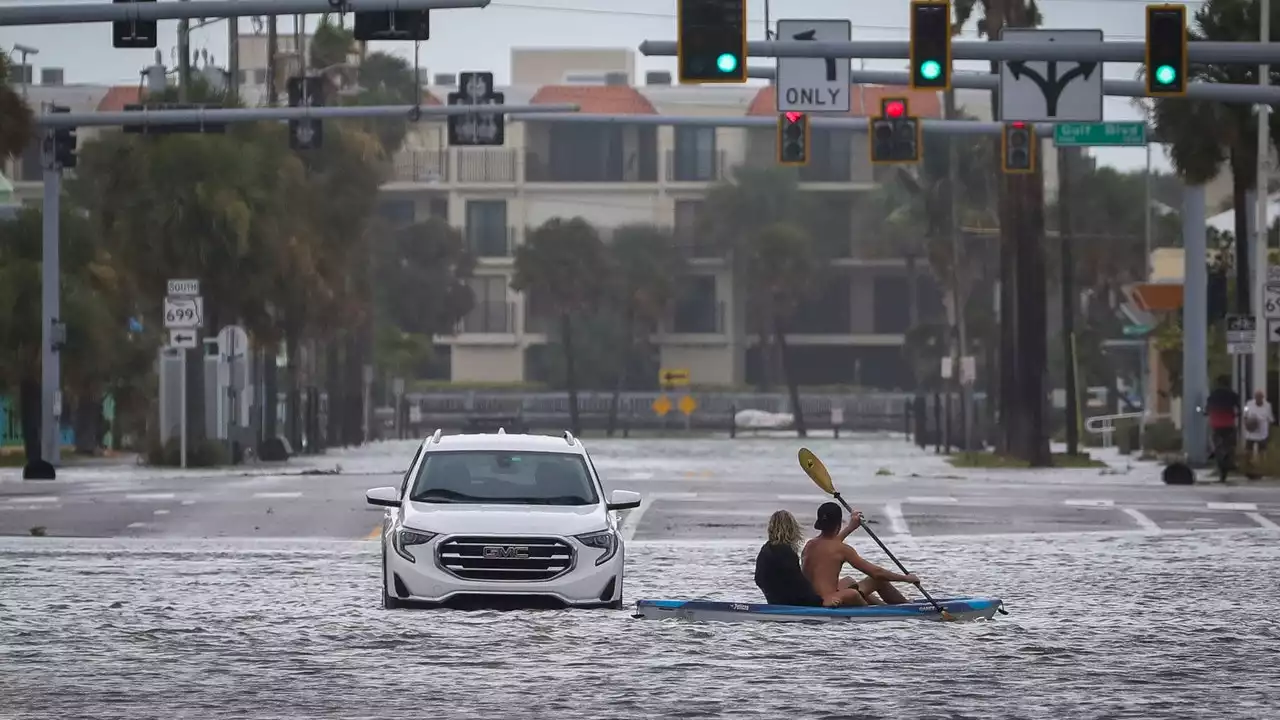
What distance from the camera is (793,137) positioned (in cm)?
4025

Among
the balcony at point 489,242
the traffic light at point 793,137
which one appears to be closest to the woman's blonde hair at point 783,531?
the traffic light at point 793,137

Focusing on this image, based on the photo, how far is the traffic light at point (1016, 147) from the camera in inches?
1565

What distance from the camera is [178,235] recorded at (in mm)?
54531

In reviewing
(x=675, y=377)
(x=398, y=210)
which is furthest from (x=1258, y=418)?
(x=398, y=210)

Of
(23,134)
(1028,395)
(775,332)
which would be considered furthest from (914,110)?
(23,134)

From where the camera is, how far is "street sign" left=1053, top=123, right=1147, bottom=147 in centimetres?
4022

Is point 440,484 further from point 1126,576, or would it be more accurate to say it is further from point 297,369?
point 297,369

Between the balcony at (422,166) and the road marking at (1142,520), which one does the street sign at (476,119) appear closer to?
the road marking at (1142,520)

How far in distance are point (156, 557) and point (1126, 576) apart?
31.9ft

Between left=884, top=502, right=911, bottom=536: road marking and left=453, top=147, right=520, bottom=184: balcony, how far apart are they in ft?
241

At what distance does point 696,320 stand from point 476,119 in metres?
67.0

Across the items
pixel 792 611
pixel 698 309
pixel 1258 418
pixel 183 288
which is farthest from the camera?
pixel 698 309

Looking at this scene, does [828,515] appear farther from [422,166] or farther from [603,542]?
[422,166]

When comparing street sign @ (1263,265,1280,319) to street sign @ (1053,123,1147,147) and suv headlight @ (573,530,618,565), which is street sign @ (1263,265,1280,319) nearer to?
street sign @ (1053,123,1147,147)
